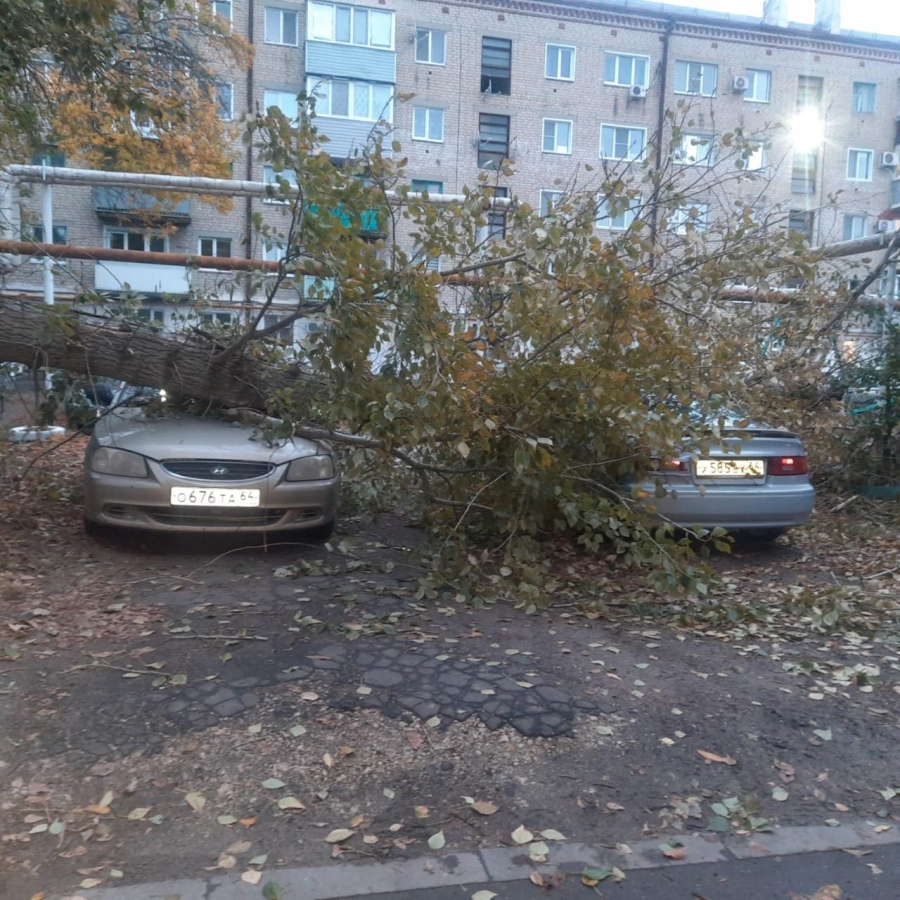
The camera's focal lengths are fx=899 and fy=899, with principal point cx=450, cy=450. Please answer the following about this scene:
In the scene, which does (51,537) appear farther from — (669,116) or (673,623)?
(669,116)

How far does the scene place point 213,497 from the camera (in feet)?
19.9

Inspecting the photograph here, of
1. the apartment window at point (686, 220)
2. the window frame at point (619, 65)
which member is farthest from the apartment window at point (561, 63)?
the apartment window at point (686, 220)

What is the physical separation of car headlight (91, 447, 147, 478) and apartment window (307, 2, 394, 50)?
2661cm

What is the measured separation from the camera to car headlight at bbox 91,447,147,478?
6059 millimetres

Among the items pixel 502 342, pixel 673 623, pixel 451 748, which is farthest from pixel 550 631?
pixel 502 342

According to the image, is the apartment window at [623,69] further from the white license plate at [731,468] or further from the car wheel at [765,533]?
the white license plate at [731,468]

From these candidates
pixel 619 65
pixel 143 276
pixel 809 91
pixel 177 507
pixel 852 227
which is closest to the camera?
pixel 177 507

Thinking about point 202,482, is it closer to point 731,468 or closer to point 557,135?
point 731,468

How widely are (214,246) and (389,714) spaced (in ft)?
93.1

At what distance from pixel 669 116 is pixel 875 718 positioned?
15.3 feet

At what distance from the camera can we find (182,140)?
16.6 metres

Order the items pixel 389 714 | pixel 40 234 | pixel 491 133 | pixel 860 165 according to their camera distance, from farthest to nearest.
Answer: pixel 860 165, pixel 491 133, pixel 40 234, pixel 389 714

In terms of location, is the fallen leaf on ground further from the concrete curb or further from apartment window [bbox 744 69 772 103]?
apartment window [bbox 744 69 772 103]

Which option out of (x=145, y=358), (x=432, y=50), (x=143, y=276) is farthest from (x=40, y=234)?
(x=432, y=50)
